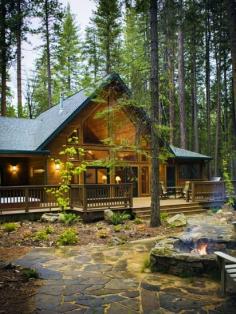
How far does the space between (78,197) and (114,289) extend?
326 inches

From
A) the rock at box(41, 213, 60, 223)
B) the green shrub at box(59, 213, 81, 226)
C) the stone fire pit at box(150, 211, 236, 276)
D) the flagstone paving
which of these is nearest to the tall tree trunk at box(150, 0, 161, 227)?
the green shrub at box(59, 213, 81, 226)

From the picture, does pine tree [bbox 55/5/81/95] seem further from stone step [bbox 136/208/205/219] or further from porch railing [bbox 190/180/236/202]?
stone step [bbox 136/208/205/219]

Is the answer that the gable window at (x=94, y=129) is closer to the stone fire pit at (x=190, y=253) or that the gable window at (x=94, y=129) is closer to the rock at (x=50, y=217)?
the rock at (x=50, y=217)

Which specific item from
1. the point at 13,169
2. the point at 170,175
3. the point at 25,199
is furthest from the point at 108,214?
the point at 170,175

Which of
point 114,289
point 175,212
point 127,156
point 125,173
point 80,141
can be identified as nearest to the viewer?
point 114,289

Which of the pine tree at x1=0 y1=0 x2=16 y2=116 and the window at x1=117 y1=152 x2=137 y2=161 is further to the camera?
the window at x1=117 y1=152 x2=137 y2=161

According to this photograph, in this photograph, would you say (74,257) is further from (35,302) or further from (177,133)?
(177,133)

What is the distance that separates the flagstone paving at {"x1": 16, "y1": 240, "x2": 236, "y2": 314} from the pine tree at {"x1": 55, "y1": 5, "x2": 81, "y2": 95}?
88.2 feet

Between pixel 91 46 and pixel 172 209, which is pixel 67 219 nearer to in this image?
pixel 172 209

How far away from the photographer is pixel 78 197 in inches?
528

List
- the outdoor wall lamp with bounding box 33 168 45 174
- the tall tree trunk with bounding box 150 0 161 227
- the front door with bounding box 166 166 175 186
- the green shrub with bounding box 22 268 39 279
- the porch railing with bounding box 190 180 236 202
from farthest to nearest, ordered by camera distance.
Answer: the front door with bounding box 166 166 175 186 < the porch railing with bounding box 190 180 236 202 < the outdoor wall lamp with bounding box 33 168 45 174 < the tall tree trunk with bounding box 150 0 161 227 < the green shrub with bounding box 22 268 39 279

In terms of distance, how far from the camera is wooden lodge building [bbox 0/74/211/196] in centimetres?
1616

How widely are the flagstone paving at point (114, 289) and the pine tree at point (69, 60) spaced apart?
26878 mm

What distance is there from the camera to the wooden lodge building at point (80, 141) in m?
16.2
